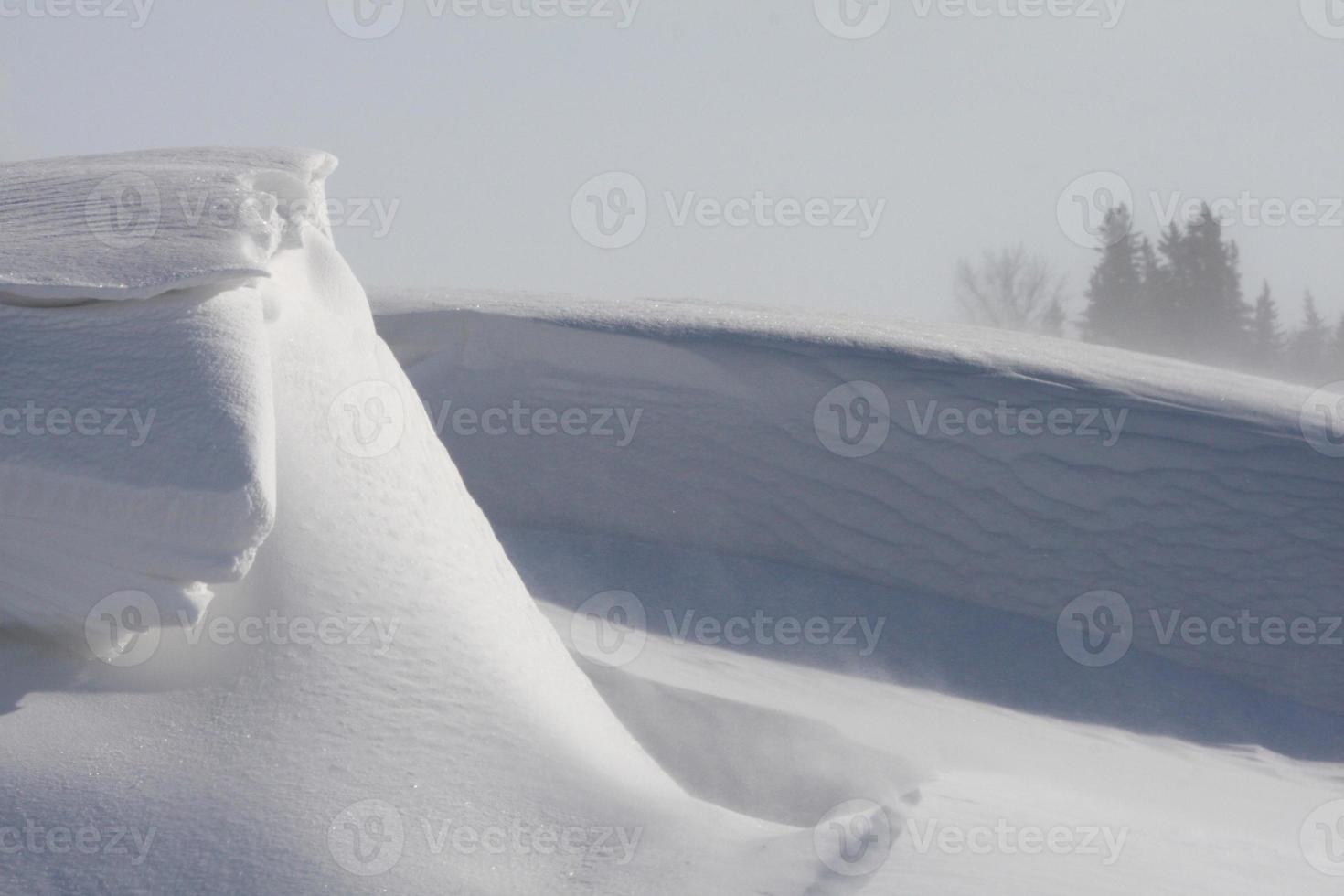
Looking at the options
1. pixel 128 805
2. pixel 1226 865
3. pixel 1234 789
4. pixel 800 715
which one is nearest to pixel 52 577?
pixel 128 805

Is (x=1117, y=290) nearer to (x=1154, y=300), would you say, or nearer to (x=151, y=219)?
(x=1154, y=300)

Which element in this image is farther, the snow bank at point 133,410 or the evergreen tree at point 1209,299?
the evergreen tree at point 1209,299

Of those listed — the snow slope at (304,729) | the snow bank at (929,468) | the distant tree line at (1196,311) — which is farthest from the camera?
the distant tree line at (1196,311)

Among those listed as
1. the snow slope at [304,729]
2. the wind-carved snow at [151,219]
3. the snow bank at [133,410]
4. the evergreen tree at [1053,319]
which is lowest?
the evergreen tree at [1053,319]

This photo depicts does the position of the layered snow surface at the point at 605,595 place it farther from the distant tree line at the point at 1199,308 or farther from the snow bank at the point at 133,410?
the distant tree line at the point at 1199,308

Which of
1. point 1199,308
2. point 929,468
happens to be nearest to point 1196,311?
point 1199,308

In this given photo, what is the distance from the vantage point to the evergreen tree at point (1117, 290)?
21422 mm

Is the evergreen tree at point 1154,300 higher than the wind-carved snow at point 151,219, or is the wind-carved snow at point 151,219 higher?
the wind-carved snow at point 151,219

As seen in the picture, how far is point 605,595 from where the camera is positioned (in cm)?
534

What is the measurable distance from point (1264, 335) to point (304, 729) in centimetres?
2174

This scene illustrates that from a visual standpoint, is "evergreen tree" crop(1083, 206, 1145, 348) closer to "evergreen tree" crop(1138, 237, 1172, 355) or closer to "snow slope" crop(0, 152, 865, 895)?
"evergreen tree" crop(1138, 237, 1172, 355)

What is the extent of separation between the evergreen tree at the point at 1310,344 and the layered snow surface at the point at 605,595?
17.1 metres

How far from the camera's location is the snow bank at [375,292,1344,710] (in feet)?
18.7

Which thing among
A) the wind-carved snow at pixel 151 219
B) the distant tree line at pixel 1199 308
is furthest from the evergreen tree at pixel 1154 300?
the wind-carved snow at pixel 151 219
